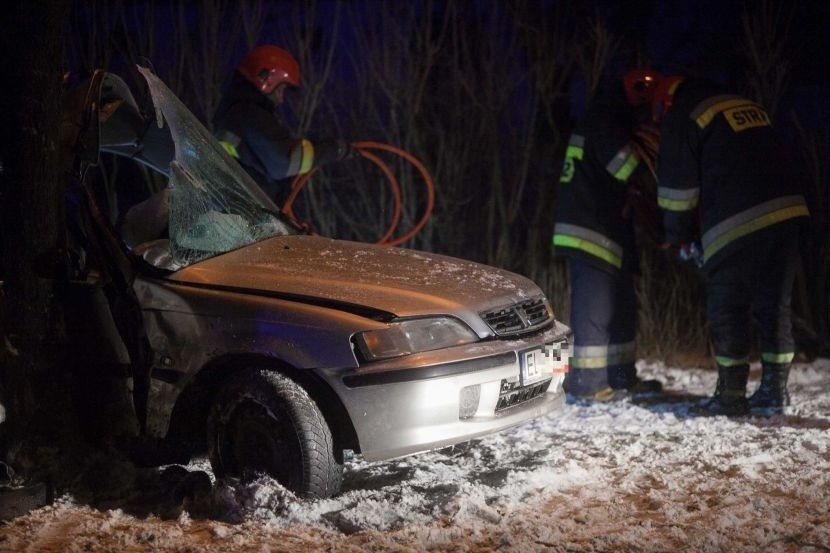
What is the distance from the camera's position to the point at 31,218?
4023 millimetres

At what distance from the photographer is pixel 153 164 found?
4.84 metres

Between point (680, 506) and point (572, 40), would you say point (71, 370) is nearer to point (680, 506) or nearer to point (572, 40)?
point (680, 506)

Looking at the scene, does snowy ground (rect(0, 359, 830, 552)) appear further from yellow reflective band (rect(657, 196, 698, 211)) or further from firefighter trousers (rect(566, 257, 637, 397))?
yellow reflective band (rect(657, 196, 698, 211))

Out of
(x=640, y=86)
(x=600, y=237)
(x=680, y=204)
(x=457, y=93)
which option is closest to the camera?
(x=680, y=204)

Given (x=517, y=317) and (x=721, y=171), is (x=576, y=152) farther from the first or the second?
(x=517, y=317)

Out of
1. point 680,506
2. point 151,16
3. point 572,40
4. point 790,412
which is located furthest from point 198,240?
point 572,40

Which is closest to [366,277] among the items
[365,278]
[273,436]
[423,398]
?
[365,278]

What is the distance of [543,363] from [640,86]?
2.58 m

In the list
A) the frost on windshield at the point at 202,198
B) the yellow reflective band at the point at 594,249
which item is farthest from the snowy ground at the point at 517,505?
the yellow reflective band at the point at 594,249

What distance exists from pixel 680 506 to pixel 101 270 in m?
2.62

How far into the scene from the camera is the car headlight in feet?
11.6

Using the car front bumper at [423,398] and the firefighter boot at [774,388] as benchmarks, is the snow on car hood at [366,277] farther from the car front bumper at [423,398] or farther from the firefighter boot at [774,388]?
the firefighter boot at [774,388]

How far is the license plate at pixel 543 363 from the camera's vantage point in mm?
3884

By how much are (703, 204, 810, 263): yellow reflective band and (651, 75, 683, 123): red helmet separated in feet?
2.75
